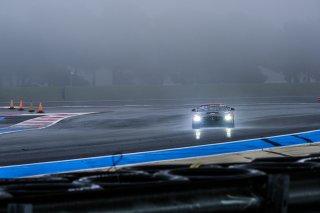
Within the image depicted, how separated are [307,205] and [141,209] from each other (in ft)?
4.14

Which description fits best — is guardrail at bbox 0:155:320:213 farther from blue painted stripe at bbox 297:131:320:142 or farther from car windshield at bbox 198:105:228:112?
car windshield at bbox 198:105:228:112

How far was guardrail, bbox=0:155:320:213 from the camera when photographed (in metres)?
2.94

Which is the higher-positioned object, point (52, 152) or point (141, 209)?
point (141, 209)

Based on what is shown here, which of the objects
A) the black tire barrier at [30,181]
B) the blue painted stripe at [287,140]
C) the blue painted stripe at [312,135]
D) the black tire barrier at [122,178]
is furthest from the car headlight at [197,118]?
the black tire barrier at [30,181]

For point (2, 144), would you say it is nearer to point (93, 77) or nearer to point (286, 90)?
point (286, 90)

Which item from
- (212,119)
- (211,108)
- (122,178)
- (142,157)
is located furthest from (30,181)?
(211,108)

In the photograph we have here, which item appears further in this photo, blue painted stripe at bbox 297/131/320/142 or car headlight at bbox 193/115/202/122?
car headlight at bbox 193/115/202/122

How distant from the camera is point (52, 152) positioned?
40.9 feet

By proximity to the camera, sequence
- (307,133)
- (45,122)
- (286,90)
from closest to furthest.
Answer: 1. (307,133)
2. (45,122)
3. (286,90)

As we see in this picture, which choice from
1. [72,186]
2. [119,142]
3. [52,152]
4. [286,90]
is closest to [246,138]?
[119,142]

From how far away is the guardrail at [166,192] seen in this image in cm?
294

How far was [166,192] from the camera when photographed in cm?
322

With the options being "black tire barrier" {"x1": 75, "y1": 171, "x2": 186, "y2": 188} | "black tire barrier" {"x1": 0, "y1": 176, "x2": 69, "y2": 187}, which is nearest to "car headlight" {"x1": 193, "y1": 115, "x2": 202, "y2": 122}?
"black tire barrier" {"x1": 75, "y1": 171, "x2": 186, "y2": 188}

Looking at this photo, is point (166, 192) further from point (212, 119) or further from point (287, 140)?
point (212, 119)
